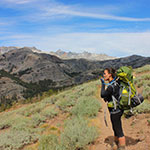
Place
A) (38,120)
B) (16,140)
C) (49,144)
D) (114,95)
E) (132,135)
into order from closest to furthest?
(114,95), (49,144), (132,135), (16,140), (38,120)

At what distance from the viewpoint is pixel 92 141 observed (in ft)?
20.9

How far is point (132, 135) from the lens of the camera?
Result: 21.2 feet

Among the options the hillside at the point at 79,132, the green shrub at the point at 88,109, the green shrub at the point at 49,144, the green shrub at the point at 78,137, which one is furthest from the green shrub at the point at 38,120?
the green shrub at the point at 78,137

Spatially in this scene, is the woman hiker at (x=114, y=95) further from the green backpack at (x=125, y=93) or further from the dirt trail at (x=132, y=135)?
the dirt trail at (x=132, y=135)

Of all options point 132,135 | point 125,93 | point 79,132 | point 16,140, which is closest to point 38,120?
point 16,140

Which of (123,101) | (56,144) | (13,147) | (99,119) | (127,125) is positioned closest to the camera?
(123,101)

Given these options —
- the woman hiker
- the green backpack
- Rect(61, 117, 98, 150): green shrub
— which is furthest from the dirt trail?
the green backpack

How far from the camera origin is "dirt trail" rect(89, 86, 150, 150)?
538cm

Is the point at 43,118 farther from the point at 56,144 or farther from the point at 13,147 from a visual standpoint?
the point at 56,144

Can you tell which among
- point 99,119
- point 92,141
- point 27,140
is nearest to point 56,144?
point 92,141

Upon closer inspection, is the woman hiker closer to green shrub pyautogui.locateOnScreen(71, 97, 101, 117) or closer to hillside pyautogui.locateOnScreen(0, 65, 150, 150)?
hillside pyautogui.locateOnScreen(0, 65, 150, 150)

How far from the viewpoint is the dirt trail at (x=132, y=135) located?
17.7ft

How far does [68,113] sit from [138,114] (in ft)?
15.9

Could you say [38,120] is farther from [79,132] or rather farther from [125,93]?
[125,93]
